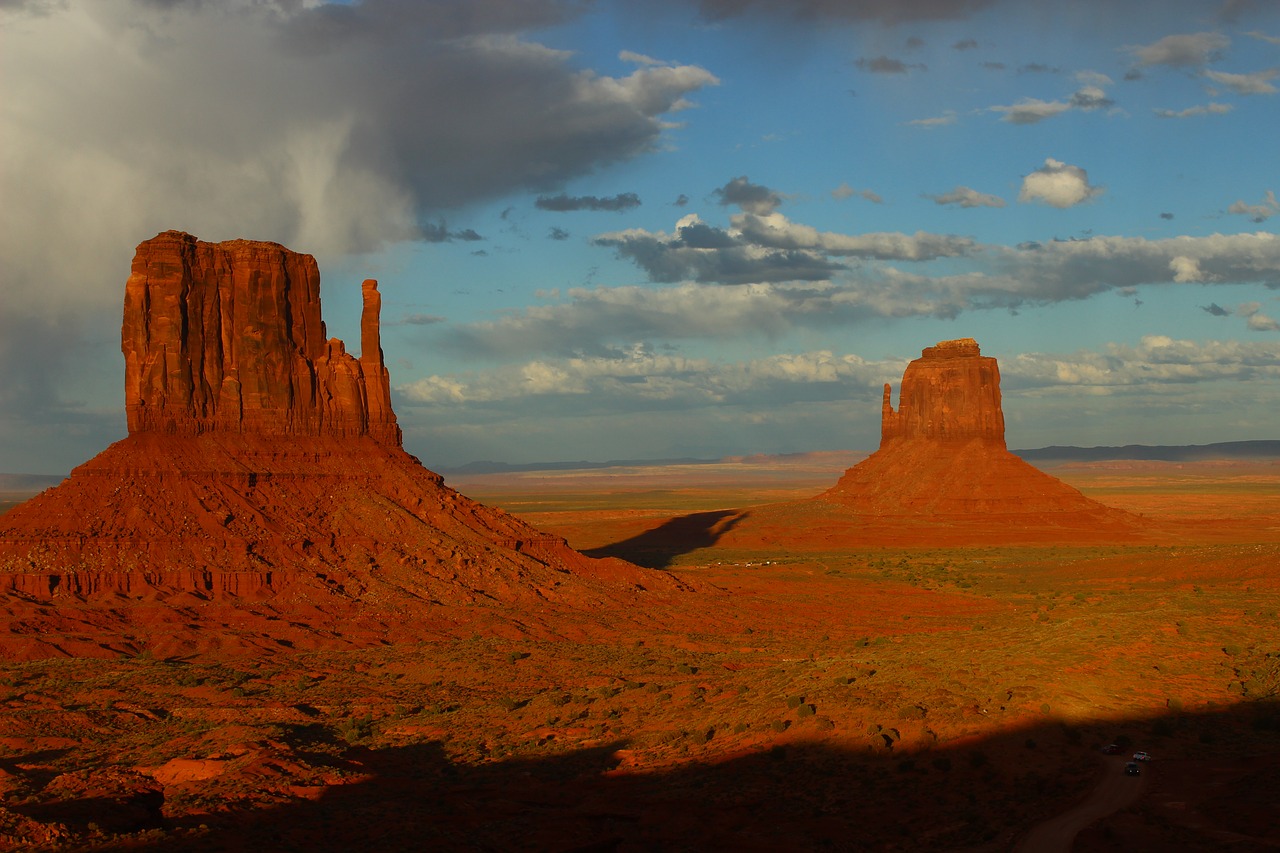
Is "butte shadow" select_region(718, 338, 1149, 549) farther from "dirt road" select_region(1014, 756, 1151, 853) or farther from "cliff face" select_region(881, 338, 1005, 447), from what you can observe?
"dirt road" select_region(1014, 756, 1151, 853)

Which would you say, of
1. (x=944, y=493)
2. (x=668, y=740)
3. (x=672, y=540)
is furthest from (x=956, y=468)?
(x=668, y=740)

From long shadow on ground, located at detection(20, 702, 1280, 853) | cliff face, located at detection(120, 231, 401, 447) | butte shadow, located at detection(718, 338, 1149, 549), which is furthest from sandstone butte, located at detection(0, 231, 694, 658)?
butte shadow, located at detection(718, 338, 1149, 549)

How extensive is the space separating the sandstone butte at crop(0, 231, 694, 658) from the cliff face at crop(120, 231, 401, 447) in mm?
79

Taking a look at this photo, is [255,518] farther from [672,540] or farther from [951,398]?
[951,398]

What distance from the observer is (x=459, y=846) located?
2208 cm

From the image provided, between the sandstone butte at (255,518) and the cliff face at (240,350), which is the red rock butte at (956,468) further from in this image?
the cliff face at (240,350)

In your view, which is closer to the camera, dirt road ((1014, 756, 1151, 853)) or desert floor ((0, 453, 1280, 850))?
dirt road ((1014, 756, 1151, 853))

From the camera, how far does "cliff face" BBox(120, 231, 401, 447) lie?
53594 mm

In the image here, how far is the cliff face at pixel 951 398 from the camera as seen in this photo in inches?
4948

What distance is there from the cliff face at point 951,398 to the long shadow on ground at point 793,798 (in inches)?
3878

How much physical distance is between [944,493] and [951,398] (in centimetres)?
1291

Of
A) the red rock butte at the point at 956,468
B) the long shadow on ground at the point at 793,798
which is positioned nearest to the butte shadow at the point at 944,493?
the red rock butte at the point at 956,468

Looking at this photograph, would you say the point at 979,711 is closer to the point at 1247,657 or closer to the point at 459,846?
the point at 1247,657

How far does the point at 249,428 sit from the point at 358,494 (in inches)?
238
